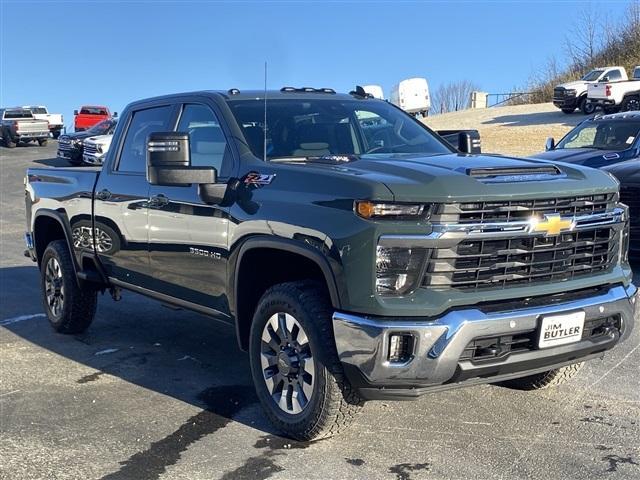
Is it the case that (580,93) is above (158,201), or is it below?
above

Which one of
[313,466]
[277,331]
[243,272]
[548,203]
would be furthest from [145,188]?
[548,203]

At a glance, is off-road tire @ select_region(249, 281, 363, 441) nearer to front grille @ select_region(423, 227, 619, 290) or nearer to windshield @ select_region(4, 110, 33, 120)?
front grille @ select_region(423, 227, 619, 290)

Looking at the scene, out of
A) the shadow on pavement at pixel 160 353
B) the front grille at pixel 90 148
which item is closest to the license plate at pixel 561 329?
the shadow on pavement at pixel 160 353

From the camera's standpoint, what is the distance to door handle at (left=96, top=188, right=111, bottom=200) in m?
5.65

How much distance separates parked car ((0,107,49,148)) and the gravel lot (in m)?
32.6

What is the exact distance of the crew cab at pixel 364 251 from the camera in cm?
350

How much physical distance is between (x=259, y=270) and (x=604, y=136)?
773cm

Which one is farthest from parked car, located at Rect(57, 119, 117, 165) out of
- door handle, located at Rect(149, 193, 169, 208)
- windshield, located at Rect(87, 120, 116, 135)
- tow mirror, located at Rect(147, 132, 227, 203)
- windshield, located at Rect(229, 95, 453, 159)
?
tow mirror, located at Rect(147, 132, 227, 203)

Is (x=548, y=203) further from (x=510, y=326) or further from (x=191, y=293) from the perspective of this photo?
(x=191, y=293)

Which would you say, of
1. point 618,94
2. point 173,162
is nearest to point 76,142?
point 618,94

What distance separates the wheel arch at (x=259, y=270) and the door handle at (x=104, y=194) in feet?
5.68

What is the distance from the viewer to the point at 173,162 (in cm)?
433

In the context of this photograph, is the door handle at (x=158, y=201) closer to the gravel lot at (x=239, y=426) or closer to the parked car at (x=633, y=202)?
the gravel lot at (x=239, y=426)

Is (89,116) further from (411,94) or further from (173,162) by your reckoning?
(173,162)
